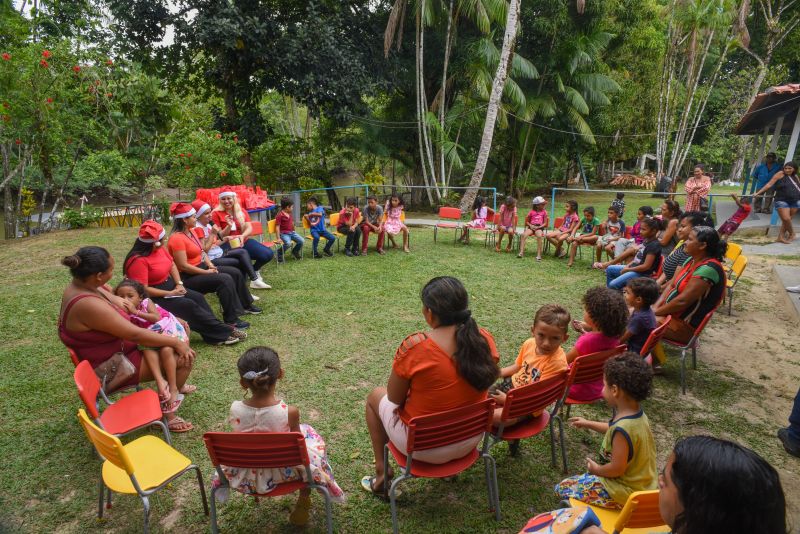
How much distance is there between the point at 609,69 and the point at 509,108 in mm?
6194

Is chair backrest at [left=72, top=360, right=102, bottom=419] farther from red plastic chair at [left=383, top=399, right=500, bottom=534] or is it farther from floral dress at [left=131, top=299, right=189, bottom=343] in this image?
red plastic chair at [left=383, top=399, right=500, bottom=534]

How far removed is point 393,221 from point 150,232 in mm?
5819

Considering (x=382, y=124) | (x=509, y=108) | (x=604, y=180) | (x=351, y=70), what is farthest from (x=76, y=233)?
(x=604, y=180)

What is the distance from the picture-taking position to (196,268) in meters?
5.58

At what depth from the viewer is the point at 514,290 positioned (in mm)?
7258

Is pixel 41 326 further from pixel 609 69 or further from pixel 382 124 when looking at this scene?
pixel 609 69

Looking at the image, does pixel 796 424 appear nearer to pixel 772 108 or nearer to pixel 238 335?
pixel 238 335

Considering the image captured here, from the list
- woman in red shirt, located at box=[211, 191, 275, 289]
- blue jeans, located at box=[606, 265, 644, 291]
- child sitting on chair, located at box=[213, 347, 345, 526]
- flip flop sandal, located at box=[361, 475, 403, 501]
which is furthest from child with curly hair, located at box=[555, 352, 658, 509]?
woman in red shirt, located at box=[211, 191, 275, 289]

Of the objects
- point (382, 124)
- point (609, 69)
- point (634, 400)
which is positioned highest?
point (609, 69)

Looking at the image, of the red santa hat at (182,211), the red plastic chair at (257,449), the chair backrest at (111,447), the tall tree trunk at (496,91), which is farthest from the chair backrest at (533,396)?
the tall tree trunk at (496,91)

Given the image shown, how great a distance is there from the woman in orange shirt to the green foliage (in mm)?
13112

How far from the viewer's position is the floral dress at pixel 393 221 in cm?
977

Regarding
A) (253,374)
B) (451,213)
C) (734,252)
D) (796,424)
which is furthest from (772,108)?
(253,374)

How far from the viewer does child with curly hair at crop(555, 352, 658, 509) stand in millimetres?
2316
